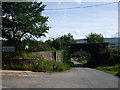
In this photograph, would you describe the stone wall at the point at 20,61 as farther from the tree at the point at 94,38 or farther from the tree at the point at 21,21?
the tree at the point at 94,38

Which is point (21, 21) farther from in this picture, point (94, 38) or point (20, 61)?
point (94, 38)

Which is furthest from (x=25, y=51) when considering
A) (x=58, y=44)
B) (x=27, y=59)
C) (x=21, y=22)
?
(x=58, y=44)

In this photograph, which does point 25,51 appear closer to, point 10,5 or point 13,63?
point 13,63

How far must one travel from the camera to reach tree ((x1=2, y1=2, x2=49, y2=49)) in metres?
27.2

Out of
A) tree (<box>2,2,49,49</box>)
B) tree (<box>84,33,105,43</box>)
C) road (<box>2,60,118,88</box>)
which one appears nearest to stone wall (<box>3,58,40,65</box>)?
tree (<box>2,2,49,49</box>)

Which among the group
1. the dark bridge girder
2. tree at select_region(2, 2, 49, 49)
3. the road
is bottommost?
the road

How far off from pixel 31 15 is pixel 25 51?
14.5 feet

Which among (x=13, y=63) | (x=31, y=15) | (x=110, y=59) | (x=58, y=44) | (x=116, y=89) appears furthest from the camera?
(x=58, y=44)

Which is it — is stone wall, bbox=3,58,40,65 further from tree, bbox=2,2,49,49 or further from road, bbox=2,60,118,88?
road, bbox=2,60,118,88

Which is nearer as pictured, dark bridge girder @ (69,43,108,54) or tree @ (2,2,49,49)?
tree @ (2,2,49,49)

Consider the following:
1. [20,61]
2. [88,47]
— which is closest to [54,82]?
[20,61]

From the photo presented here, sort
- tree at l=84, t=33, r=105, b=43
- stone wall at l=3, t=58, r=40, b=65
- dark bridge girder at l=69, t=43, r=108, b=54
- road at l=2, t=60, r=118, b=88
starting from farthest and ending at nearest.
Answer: tree at l=84, t=33, r=105, b=43 → dark bridge girder at l=69, t=43, r=108, b=54 → stone wall at l=3, t=58, r=40, b=65 → road at l=2, t=60, r=118, b=88

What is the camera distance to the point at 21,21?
88.7ft

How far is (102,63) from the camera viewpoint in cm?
5788
